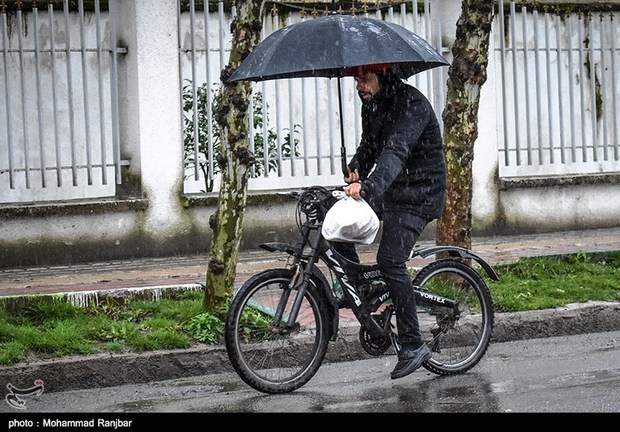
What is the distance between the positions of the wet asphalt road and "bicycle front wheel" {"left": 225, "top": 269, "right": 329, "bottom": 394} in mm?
126

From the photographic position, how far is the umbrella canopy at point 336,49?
736 centimetres

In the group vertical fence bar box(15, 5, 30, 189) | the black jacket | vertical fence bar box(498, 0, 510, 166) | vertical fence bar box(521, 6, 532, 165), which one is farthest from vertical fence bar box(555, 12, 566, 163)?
the black jacket

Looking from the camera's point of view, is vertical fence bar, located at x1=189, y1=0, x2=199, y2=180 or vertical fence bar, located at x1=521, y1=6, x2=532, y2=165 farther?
vertical fence bar, located at x1=521, y1=6, x2=532, y2=165

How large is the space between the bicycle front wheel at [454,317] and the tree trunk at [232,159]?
1.80 meters

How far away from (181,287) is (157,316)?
80cm

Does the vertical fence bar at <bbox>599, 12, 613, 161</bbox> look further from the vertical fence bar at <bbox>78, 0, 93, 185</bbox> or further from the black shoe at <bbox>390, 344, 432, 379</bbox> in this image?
the black shoe at <bbox>390, 344, 432, 379</bbox>

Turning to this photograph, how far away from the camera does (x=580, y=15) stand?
14.8 metres

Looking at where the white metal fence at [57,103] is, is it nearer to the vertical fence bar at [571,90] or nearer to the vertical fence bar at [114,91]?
the vertical fence bar at [114,91]

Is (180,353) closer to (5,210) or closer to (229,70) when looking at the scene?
(229,70)

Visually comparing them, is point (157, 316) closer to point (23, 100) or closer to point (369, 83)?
point (369, 83)

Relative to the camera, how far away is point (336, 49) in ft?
24.3

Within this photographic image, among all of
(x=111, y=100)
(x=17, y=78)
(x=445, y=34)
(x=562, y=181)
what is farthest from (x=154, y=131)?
(x=562, y=181)

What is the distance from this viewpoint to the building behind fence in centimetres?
1260

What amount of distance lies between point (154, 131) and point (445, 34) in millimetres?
3312
